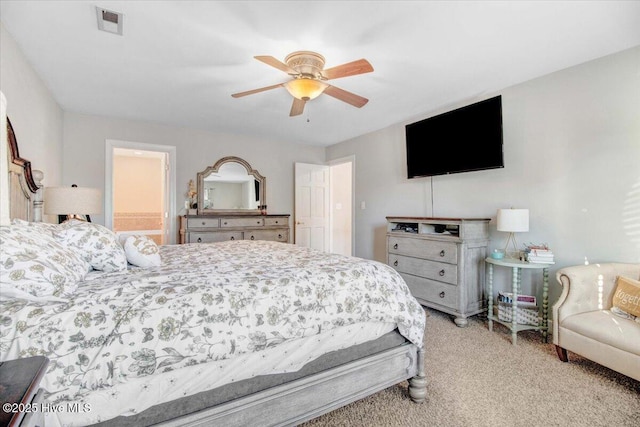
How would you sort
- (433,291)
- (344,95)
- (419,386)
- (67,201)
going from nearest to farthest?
(419,386)
(344,95)
(67,201)
(433,291)

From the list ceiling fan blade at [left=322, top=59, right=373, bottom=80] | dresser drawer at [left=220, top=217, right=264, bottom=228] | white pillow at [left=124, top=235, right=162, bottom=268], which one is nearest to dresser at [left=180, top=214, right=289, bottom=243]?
dresser drawer at [left=220, top=217, right=264, bottom=228]

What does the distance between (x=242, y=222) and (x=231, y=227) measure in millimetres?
182

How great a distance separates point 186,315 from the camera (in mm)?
1206

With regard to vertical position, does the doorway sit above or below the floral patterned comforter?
above

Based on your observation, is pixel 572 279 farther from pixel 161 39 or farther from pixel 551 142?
pixel 161 39

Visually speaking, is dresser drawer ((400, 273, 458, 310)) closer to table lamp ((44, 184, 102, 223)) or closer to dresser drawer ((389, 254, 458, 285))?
dresser drawer ((389, 254, 458, 285))

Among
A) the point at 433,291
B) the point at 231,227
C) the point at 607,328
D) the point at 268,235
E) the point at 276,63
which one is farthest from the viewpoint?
the point at 268,235

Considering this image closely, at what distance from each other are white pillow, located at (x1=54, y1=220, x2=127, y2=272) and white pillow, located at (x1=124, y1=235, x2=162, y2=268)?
9 cm

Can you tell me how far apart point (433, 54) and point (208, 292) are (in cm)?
240

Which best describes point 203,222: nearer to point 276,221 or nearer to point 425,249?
point 276,221

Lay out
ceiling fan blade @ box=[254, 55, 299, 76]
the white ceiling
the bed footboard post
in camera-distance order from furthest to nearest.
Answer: ceiling fan blade @ box=[254, 55, 299, 76], the white ceiling, the bed footboard post

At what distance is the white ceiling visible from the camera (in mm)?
1871

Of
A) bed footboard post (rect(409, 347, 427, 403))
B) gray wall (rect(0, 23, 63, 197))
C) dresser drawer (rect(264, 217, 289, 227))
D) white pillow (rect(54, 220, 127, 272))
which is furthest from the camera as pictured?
dresser drawer (rect(264, 217, 289, 227))

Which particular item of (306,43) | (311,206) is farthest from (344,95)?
(311,206)
